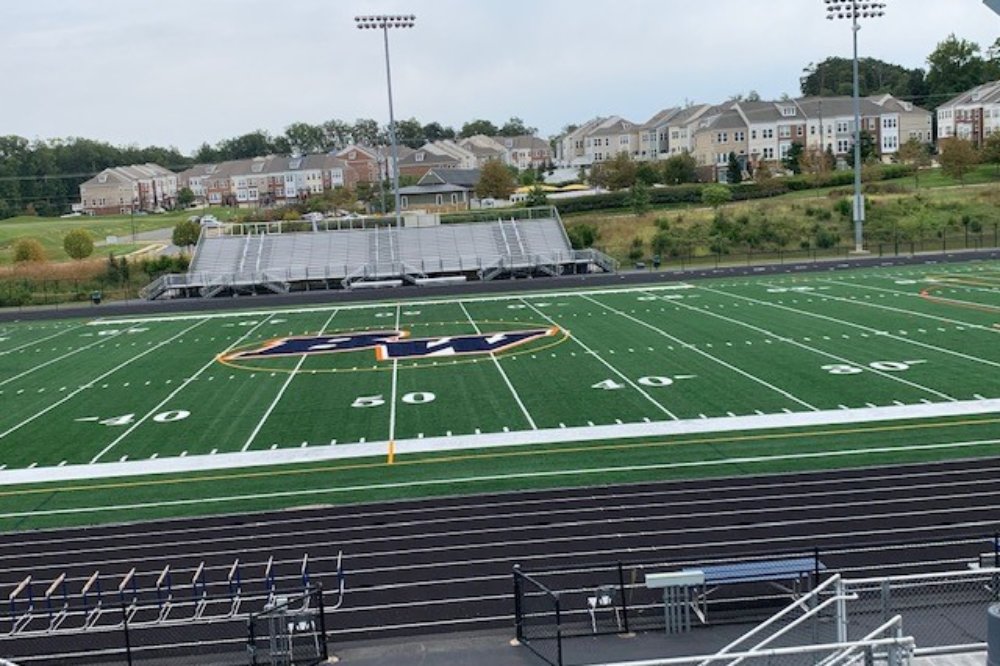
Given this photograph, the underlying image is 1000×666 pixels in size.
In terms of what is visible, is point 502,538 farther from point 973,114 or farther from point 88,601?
point 973,114

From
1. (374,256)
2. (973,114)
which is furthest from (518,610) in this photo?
(973,114)

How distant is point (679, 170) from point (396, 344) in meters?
64.1

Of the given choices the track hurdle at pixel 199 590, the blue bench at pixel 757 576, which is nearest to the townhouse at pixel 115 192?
the track hurdle at pixel 199 590

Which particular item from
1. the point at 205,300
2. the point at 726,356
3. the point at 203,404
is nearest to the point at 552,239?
the point at 205,300

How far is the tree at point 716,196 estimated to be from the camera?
7788 centimetres

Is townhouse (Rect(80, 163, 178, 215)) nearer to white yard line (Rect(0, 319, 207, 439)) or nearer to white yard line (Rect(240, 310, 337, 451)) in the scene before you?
white yard line (Rect(0, 319, 207, 439))

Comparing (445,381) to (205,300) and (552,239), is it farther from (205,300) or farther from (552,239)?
(552,239)

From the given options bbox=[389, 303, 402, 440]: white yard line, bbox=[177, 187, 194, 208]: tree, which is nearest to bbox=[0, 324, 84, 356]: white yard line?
bbox=[389, 303, 402, 440]: white yard line

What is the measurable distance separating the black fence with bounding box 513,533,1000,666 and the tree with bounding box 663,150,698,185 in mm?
82315

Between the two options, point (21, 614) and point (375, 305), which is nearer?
point (21, 614)

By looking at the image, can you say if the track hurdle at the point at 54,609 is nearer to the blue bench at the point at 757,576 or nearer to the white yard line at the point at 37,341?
the blue bench at the point at 757,576

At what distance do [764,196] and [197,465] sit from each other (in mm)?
67454

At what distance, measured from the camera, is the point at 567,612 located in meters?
12.4

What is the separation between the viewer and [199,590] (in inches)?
547
